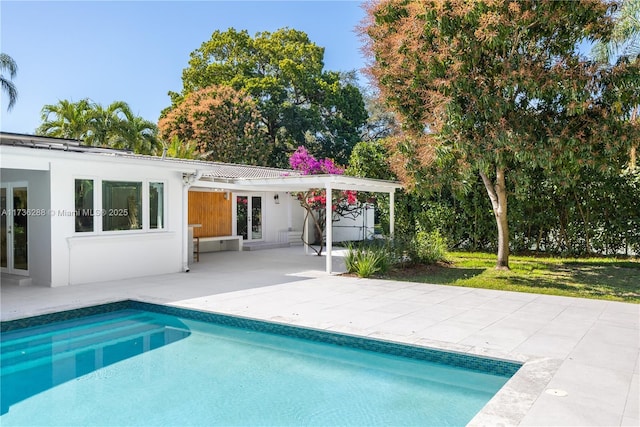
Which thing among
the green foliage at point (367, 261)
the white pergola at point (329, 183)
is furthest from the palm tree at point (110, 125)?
the green foliage at point (367, 261)

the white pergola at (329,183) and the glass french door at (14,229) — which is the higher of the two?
the white pergola at (329,183)

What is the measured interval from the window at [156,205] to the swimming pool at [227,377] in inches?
177

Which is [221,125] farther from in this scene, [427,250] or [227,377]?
[227,377]

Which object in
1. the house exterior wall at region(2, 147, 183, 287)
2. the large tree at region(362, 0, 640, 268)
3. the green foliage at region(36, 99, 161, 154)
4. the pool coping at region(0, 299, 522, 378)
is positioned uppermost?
the green foliage at region(36, 99, 161, 154)

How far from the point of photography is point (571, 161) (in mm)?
10758

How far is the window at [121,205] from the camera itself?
11.4m

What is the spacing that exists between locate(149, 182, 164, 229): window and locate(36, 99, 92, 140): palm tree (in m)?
17.1

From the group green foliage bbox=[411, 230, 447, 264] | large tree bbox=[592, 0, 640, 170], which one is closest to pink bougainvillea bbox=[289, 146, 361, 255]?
green foliage bbox=[411, 230, 447, 264]

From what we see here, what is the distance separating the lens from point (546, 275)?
1245cm

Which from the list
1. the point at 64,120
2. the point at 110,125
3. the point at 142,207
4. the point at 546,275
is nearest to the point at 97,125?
the point at 110,125

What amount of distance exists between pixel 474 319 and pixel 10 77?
1014 inches

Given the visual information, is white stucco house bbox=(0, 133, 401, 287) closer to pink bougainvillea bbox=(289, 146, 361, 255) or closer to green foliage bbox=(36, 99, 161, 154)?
pink bougainvillea bbox=(289, 146, 361, 255)

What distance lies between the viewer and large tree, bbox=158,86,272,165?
30516 mm

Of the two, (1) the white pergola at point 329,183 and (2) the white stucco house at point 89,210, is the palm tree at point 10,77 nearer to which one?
(2) the white stucco house at point 89,210
